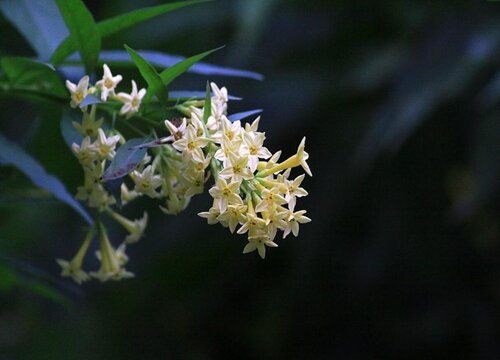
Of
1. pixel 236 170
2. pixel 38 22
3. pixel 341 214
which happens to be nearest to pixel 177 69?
pixel 236 170

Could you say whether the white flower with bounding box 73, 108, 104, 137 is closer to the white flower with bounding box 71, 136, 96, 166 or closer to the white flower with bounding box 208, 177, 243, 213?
the white flower with bounding box 71, 136, 96, 166

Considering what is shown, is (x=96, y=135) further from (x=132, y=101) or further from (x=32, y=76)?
(x=32, y=76)

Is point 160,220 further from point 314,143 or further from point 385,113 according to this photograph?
point 385,113

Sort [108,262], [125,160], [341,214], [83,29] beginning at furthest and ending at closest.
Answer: [341,214]
[108,262]
[83,29]
[125,160]

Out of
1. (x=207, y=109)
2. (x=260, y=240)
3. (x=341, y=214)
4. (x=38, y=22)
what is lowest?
(x=260, y=240)

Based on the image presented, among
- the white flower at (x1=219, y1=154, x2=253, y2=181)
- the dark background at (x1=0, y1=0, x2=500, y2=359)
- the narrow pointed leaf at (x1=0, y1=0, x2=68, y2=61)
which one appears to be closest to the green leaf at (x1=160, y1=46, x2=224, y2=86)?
the white flower at (x1=219, y1=154, x2=253, y2=181)

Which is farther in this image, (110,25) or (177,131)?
(110,25)

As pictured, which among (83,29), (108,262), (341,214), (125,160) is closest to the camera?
(125,160)
